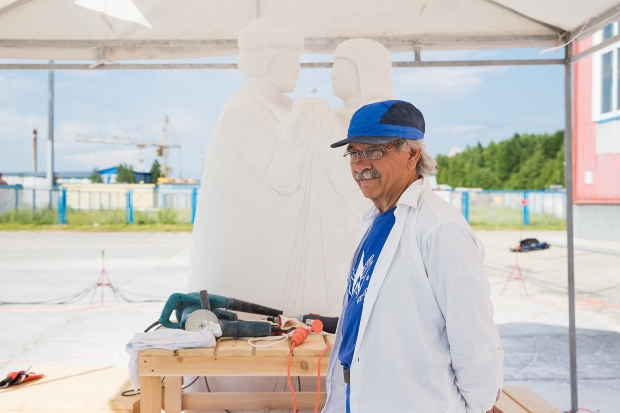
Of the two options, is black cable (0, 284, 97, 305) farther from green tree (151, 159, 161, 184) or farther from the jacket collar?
green tree (151, 159, 161, 184)

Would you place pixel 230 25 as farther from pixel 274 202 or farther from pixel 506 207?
pixel 506 207

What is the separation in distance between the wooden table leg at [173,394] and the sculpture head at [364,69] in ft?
6.06

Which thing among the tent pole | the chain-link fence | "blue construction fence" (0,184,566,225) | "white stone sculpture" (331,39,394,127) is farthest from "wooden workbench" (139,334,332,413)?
the chain-link fence

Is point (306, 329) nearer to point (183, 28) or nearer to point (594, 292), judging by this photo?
point (183, 28)

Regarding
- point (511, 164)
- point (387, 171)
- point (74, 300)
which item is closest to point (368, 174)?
point (387, 171)

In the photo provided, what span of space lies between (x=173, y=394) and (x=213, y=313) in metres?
0.45

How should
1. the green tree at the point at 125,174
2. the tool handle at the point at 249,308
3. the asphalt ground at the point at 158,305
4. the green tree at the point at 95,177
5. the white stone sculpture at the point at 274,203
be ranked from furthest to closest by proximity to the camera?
the green tree at the point at 95,177
the green tree at the point at 125,174
the asphalt ground at the point at 158,305
the white stone sculpture at the point at 274,203
the tool handle at the point at 249,308

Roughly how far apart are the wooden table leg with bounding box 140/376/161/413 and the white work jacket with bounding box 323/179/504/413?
135 centimetres

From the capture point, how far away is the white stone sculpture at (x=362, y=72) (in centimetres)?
307

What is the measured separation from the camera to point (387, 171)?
1.30m

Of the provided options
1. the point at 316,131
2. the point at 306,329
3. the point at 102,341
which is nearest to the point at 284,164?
the point at 316,131

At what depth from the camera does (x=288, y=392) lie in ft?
8.53

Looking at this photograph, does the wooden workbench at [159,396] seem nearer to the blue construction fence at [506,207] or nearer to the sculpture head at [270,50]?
the sculpture head at [270,50]

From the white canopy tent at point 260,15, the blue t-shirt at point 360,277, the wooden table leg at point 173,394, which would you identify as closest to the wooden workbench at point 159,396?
the wooden table leg at point 173,394
